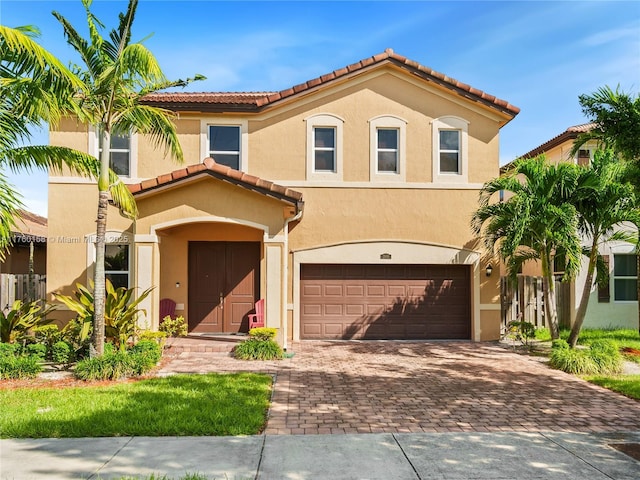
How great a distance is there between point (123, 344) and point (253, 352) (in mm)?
2791

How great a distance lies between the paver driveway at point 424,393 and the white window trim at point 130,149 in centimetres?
561

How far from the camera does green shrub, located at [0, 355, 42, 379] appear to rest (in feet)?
29.6

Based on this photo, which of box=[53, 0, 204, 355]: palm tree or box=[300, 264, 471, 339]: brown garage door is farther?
box=[300, 264, 471, 339]: brown garage door

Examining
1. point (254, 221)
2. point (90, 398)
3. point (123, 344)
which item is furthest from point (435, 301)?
point (90, 398)

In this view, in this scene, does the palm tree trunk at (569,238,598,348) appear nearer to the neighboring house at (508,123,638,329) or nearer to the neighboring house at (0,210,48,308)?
the neighboring house at (508,123,638,329)

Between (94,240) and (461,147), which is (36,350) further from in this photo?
(461,147)

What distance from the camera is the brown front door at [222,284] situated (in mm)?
14047

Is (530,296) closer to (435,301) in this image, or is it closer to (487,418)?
(435,301)

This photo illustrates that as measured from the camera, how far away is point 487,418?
6.88 meters

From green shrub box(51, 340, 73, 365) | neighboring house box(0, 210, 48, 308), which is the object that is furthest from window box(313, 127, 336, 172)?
green shrub box(51, 340, 73, 365)

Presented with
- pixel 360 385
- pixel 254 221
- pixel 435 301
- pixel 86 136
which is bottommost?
pixel 360 385

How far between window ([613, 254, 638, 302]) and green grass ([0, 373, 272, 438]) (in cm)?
1287

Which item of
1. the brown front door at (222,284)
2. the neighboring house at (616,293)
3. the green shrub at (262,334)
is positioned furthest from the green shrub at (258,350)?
the neighboring house at (616,293)

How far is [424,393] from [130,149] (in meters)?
10.5
